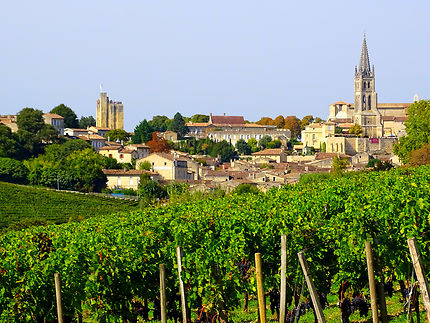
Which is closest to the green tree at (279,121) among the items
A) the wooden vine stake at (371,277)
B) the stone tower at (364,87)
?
the stone tower at (364,87)

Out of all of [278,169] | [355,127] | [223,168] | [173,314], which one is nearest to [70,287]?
[173,314]

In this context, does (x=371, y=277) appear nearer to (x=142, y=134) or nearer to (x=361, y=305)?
(x=361, y=305)

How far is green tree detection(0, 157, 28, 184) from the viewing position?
7006 centimetres

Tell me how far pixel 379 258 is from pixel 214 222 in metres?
3.71

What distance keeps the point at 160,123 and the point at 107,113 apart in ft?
80.9

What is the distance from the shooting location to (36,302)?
42.5ft

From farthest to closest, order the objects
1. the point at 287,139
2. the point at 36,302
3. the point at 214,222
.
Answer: the point at 287,139, the point at 214,222, the point at 36,302

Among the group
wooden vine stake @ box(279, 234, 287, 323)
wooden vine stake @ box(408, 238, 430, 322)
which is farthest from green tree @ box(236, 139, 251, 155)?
wooden vine stake @ box(408, 238, 430, 322)

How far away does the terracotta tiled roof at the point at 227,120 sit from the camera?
13212 cm

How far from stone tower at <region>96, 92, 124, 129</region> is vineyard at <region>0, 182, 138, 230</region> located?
93.2m

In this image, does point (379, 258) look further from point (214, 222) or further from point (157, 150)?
point (157, 150)

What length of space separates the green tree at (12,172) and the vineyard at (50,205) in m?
8.73

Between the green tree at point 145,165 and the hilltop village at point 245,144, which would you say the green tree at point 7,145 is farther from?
the green tree at point 145,165

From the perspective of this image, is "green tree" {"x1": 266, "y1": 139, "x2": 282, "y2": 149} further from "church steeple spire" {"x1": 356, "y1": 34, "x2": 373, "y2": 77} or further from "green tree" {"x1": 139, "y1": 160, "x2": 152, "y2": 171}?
"green tree" {"x1": 139, "y1": 160, "x2": 152, "y2": 171}
